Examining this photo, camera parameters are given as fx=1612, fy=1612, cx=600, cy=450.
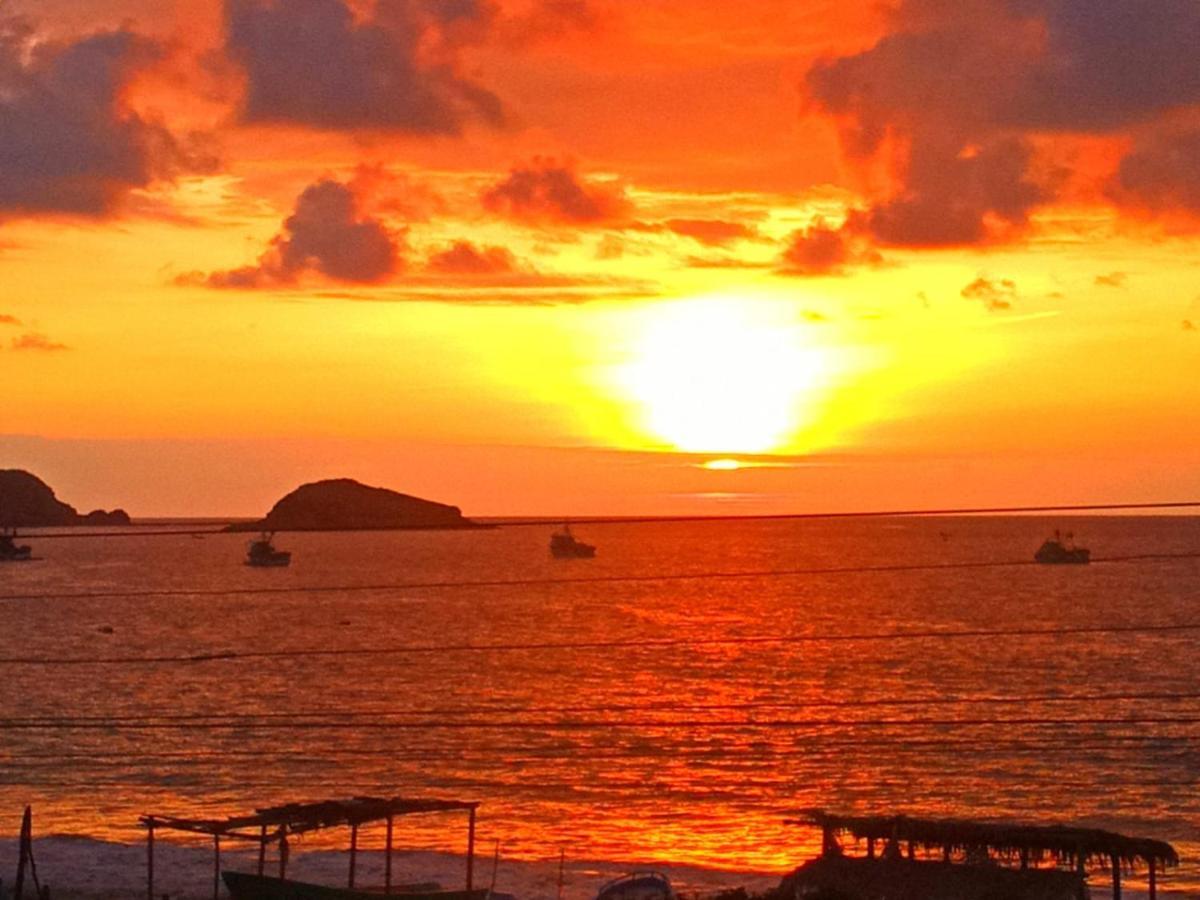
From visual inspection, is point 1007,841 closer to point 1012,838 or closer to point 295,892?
point 1012,838

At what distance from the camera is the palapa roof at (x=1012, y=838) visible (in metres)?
40.5

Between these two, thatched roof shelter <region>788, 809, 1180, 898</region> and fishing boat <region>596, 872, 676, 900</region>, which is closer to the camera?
thatched roof shelter <region>788, 809, 1180, 898</region>

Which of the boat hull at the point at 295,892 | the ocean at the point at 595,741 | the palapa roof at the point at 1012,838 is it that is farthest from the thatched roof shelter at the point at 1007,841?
the ocean at the point at 595,741

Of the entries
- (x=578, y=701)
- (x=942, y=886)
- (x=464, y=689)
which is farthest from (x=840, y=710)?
(x=942, y=886)

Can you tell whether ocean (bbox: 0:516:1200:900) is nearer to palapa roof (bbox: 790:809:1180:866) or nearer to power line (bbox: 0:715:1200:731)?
power line (bbox: 0:715:1200:731)

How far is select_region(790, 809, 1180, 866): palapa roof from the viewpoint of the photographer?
40531 mm

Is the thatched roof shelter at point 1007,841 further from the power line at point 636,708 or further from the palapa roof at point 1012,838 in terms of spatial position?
the power line at point 636,708

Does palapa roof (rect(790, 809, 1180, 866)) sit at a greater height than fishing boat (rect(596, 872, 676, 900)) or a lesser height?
greater

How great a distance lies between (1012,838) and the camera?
41.4 meters

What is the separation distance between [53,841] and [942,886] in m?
35.0

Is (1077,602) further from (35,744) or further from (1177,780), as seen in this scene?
(35,744)

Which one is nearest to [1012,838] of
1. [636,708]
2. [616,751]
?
[616,751]

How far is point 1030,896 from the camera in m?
41.0

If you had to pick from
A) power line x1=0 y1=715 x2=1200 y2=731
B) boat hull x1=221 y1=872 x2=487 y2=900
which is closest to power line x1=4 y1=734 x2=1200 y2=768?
power line x1=0 y1=715 x2=1200 y2=731
